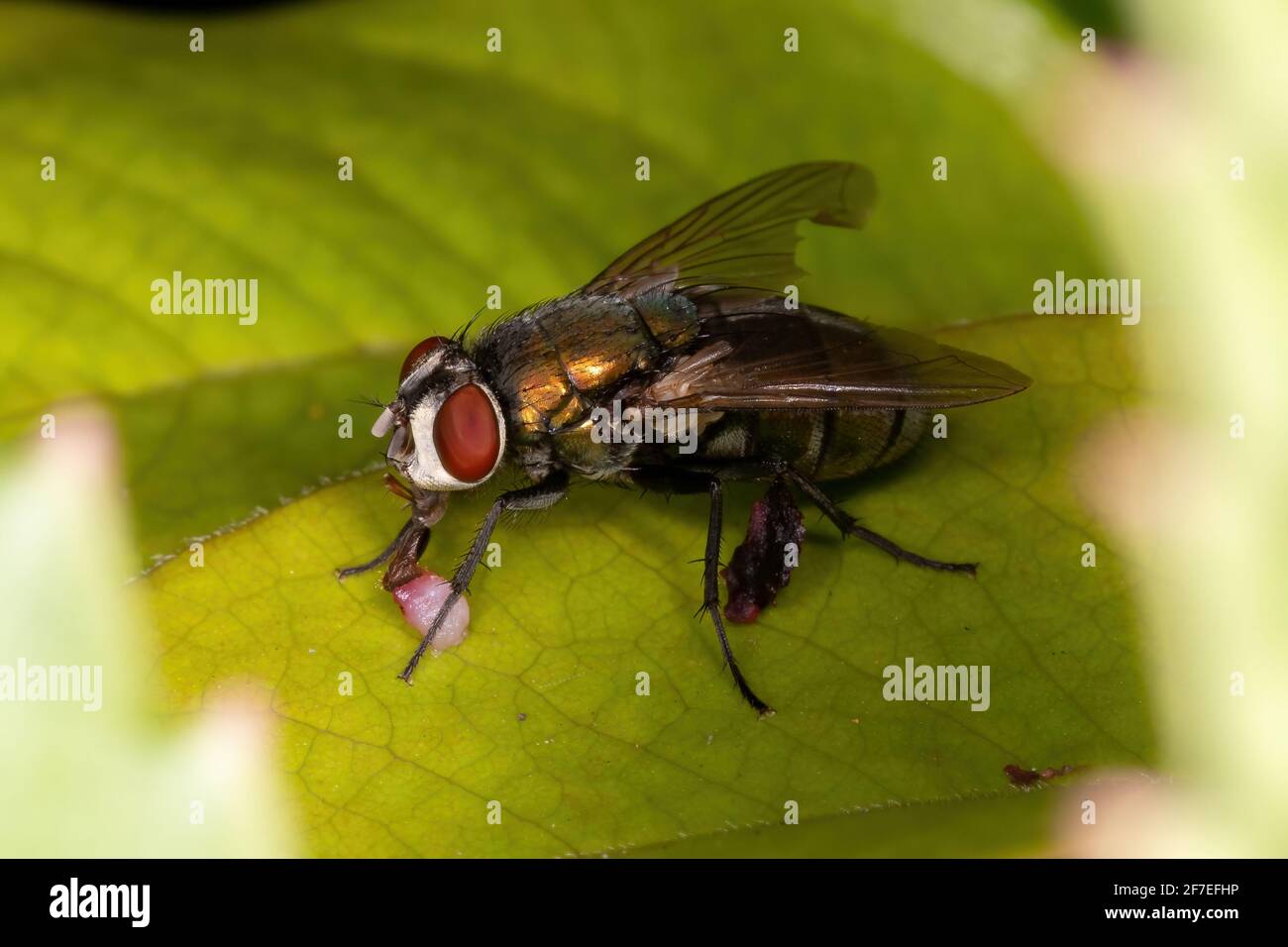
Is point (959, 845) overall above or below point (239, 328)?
below

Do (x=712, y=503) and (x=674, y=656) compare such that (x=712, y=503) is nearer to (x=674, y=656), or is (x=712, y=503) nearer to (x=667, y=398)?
(x=667, y=398)

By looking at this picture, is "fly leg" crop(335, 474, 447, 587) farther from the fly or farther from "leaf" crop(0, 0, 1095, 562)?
"leaf" crop(0, 0, 1095, 562)

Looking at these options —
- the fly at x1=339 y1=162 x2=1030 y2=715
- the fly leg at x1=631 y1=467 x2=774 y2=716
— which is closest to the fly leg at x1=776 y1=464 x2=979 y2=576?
the fly at x1=339 y1=162 x2=1030 y2=715

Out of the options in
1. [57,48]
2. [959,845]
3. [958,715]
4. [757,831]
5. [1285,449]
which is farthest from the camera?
[57,48]

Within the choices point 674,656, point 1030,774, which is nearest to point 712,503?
point 674,656

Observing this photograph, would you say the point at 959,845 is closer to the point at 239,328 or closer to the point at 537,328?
the point at 537,328

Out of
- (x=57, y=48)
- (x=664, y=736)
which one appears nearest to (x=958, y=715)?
(x=664, y=736)

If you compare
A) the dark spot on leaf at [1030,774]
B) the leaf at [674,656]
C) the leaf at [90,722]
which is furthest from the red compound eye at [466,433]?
the dark spot on leaf at [1030,774]
